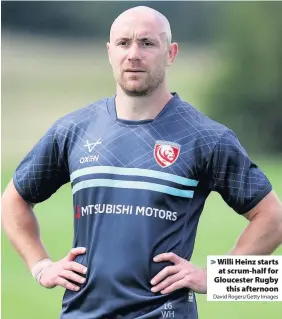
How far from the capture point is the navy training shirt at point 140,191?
3693 millimetres

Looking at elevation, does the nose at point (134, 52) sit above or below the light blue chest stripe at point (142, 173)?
above

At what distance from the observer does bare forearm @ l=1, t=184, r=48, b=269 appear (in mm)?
4098

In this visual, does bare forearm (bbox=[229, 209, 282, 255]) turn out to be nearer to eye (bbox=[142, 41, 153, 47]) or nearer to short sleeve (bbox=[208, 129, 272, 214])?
short sleeve (bbox=[208, 129, 272, 214])

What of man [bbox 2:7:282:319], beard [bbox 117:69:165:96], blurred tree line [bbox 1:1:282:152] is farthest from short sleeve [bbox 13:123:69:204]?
blurred tree line [bbox 1:1:282:152]

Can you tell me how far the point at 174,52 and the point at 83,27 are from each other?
6.19 meters

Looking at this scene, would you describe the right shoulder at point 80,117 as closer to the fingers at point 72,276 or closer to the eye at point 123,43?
the eye at point 123,43

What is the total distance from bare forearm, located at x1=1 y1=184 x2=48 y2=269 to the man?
0.78ft

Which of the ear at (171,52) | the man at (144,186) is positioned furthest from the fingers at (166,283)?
the ear at (171,52)

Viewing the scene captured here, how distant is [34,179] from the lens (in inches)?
157

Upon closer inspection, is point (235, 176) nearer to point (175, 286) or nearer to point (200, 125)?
point (200, 125)

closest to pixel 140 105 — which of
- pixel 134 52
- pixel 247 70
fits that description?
pixel 134 52

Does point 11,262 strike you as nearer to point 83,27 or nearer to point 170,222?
point 83,27

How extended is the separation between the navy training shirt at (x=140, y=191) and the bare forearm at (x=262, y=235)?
0.07 meters
